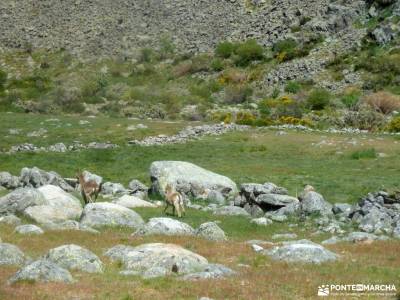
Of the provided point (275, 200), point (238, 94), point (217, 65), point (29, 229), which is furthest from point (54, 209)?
point (217, 65)

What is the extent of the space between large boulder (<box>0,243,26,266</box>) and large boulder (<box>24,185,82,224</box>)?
6.55m

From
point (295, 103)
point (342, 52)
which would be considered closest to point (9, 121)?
point (295, 103)

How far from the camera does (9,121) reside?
55.9 m

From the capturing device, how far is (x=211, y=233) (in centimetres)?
2266

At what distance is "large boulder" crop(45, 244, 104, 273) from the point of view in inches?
663

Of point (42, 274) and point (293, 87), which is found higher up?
point (42, 274)

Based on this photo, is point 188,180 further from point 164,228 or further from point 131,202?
point 164,228

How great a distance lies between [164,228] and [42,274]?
803 centimetres

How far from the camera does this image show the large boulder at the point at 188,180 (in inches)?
1293

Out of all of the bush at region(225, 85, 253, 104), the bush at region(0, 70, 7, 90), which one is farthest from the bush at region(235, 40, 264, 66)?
the bush at region(0, 70, 7, 90)

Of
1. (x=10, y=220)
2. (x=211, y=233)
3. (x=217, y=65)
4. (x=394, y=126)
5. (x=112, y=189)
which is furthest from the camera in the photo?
(x=217, y=65)

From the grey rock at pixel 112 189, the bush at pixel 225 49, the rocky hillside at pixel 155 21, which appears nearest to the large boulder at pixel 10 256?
the grey rock at pixel 112 189

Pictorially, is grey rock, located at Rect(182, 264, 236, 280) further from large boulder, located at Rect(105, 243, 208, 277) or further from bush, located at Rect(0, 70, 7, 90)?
bush, located at Rect(0, 70, 7, 90)

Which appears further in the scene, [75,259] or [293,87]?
[293,87]
